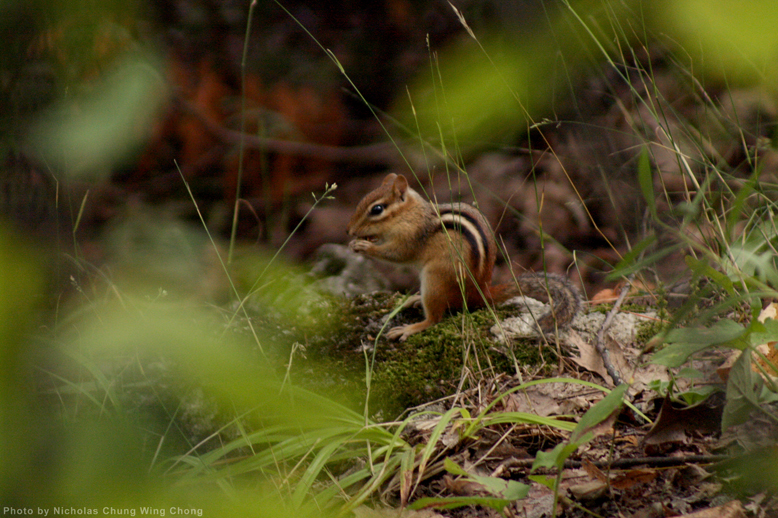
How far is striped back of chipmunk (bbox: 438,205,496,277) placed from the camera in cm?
305

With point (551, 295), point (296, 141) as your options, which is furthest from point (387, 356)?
point (296, 141)

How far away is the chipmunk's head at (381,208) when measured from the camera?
3.51 meters

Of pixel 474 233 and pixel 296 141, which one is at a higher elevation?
pixel 474 233

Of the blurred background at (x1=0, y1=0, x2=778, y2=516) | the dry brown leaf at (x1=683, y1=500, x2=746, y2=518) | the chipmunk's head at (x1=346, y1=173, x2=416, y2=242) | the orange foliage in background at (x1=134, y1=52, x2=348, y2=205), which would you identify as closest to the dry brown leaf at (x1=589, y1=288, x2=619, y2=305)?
the blurred background at (x1=0, y1=0, x2=778, y2=516)

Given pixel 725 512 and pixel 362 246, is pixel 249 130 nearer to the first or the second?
pixel 362 246

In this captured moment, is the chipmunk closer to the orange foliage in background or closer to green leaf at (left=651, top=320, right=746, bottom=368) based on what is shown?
green leaf at (left=651, top=320, right=746, bottom=368)

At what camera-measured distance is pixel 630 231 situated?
12.6 ft

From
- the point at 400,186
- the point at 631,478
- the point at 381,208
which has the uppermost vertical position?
the point at 631,478

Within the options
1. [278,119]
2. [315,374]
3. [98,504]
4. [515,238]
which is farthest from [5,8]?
[278,119]

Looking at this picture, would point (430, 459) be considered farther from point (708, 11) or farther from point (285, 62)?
point (285, 62)

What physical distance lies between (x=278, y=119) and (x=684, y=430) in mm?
4890

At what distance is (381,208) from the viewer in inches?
138

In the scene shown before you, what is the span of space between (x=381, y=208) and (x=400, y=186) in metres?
0.17

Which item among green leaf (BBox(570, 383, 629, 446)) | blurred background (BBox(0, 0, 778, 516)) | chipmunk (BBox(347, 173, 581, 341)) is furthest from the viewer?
chipmunk (BBox(347, 173, 581, 341))
